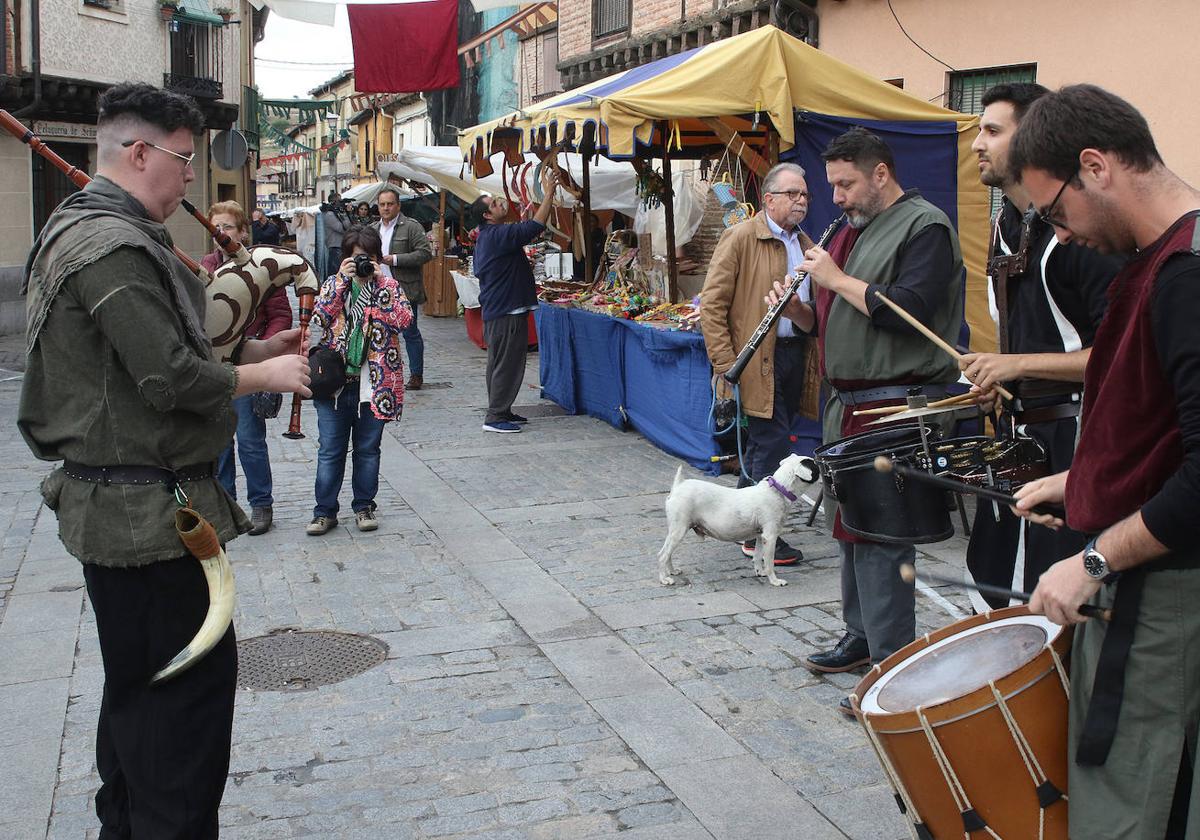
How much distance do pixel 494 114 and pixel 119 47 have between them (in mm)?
7847

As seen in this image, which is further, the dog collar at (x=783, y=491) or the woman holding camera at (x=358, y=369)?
the woman holding camera at (x=358, y=369)

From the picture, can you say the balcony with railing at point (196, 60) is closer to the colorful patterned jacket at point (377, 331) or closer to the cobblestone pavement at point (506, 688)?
the cobblestone pavement at point (506, 688)

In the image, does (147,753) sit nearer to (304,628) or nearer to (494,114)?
(304,628)

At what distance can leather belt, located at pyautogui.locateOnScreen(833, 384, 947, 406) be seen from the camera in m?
4.28

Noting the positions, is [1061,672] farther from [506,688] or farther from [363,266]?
[363,266]

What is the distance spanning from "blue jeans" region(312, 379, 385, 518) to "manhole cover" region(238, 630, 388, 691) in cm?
183

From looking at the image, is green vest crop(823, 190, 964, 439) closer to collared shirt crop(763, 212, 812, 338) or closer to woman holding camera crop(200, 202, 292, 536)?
collared shirt crop(763, 212, 812, 338)

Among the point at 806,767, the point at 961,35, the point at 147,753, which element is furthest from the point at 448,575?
the point at 961,35

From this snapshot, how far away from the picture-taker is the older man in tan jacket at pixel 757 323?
258 inches

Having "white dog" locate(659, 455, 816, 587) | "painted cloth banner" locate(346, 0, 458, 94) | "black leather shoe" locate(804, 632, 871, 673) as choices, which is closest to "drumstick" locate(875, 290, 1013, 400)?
"black leather shoe" locate(804, 632, 871, 673)

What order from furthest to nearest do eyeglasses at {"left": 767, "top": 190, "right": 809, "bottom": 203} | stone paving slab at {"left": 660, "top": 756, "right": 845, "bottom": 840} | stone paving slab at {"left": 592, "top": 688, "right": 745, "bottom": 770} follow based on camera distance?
eyeglasses at {"left": 767, "top": 190, "right": 809, "bottom": 203}
stone paving slab at {"left": 592, "top": 688, "right": 745, "bottom": 770}
stone paving slab at {"left": 660, "top": 756, "right": 845, "bottom": 840}

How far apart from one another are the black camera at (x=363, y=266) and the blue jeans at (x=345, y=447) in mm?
633

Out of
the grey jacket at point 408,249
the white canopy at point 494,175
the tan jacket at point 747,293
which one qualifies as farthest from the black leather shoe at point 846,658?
the grey jacket at point 408,249

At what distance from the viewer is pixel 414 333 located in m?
12.4
